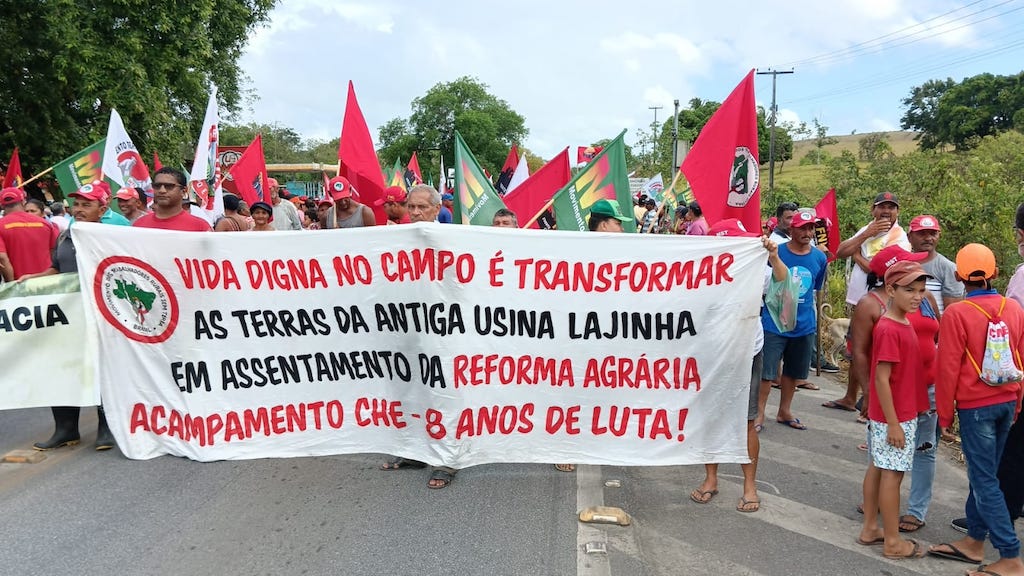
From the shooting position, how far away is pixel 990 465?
3305mm

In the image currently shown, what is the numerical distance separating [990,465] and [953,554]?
56 cm

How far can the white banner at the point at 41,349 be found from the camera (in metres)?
4.59

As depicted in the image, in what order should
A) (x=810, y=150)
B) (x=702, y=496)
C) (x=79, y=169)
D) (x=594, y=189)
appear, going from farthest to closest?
(x=810, y=150), (x=79, y=169), (x=594, y=189), (x=702, y=496)

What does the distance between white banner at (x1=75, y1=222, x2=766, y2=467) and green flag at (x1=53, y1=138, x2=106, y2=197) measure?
5.81 m

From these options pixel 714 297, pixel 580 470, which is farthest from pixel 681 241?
pixel 580 470

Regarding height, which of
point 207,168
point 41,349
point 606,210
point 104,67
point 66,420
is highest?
point 104,67

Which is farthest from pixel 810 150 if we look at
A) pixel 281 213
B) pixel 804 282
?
pixel 804 282

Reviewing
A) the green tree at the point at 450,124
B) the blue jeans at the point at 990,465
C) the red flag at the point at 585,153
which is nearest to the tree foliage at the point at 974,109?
the green tree at the point at 450,124

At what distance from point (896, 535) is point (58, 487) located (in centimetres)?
513

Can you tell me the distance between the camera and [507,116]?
72.5 metres

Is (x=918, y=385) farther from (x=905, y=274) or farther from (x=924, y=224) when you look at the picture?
(x=924, y=224)

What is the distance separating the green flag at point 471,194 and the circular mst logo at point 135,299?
2.69 m

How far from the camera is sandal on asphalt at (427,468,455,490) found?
4.34 metres

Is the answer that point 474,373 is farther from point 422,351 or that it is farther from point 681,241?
point 681,241
